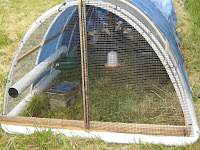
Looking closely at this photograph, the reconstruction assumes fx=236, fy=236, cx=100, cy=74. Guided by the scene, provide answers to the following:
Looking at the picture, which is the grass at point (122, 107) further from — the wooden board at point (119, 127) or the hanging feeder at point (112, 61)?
the hanging feeder at point (112, 61)

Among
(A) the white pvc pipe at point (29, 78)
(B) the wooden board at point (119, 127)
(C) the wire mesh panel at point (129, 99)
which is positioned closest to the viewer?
(B) the wooden board at point (119, 127)

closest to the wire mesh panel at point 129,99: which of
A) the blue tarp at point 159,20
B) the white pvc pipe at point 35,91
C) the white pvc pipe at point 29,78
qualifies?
the blue tarp at point 159,20

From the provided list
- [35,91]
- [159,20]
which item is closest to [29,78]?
[35,91]

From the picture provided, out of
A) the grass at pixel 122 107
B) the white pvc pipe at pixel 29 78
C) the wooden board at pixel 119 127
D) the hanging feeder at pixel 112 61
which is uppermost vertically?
the hanging feeder at pixel 112 61

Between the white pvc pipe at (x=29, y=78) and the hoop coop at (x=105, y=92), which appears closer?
the hoop coop at (x=105, y=92)

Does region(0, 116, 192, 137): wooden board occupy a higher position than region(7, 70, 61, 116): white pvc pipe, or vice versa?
region(7, 70, 61, 116): white pvc pipe

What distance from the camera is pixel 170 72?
2.68 m

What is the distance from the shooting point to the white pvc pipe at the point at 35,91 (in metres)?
3.01

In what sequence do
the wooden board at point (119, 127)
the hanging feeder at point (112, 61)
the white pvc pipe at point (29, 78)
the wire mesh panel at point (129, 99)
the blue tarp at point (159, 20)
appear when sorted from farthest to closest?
the hanging feeder at point (112, 61) → the wire mesh panel at point (129, 99) → the blue tarp at point (159, 20) → the white pvc pipe at point (29, 78) → the wooden board at point (119, 127)

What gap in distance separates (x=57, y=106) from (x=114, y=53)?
1.46 m

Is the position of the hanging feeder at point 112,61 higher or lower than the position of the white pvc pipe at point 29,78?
higher

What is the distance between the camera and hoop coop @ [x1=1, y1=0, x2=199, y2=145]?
250 centimetres

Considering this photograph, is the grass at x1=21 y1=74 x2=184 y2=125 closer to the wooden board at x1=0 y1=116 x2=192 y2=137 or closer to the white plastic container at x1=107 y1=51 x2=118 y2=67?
the wooden board at x1=0 y1=116 x2=192 y2=137

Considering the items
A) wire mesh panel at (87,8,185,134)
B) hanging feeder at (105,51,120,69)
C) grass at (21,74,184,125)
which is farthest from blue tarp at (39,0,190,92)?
hanging feeder at (105,51,120,69)
